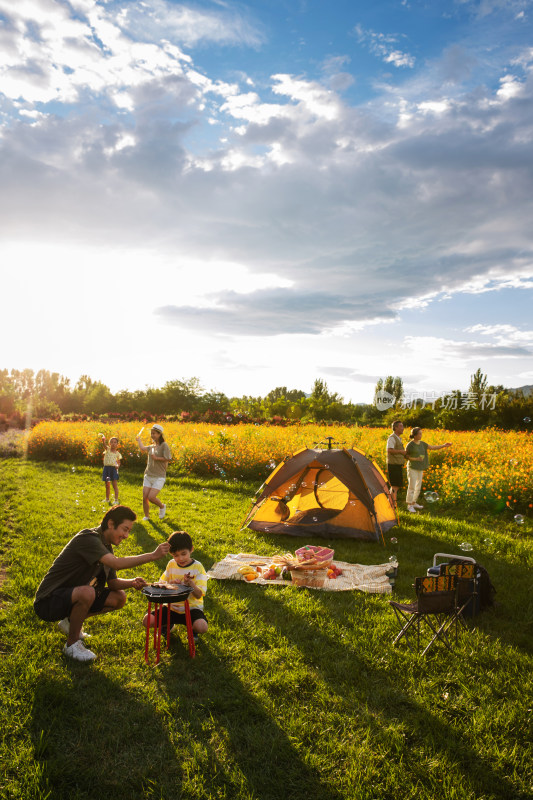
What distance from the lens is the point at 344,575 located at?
22.8 feet

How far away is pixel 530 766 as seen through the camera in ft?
10.9

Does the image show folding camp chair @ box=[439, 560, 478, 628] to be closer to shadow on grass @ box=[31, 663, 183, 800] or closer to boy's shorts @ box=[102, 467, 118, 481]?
shadow on grass @ box=[31, 663, 183, 800]

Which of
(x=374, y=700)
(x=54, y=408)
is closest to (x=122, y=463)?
(x=374, y=700)

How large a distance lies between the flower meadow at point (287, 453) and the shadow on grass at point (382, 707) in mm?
4293

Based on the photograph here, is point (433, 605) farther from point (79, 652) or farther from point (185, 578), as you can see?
point (79, 652)

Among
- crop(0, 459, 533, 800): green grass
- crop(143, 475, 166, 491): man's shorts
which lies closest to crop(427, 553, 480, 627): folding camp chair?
crop(0, 459, 533, 800): green grass

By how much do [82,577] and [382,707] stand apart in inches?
113

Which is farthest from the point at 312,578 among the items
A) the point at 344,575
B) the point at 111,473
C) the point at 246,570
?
the point at 111,473

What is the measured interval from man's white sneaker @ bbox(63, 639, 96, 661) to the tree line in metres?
16.2

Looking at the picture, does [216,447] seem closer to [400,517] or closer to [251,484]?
[251,484]

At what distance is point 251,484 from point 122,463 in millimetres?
5357

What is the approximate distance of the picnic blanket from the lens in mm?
6387

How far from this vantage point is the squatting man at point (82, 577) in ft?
14.6

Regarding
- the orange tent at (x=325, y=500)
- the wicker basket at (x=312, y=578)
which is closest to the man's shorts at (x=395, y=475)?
the orange tent at (x=325, y=500)
